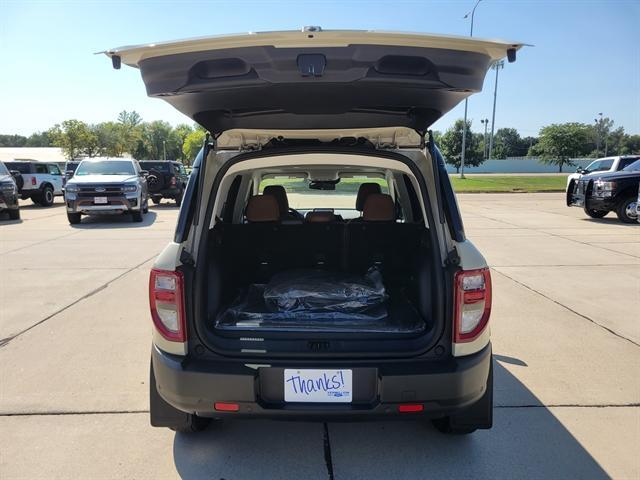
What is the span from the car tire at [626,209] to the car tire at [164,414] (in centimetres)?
1377

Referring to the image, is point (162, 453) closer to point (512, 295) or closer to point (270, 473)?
point (270, 473)

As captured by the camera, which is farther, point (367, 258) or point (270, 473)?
point (367, 258)

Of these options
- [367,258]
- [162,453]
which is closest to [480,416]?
[367,258]

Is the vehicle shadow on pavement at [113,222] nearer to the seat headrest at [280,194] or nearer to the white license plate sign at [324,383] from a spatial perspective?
the seat headrest at [280,194]

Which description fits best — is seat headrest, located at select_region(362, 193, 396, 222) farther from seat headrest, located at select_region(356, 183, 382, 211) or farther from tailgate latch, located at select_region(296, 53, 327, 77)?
tailgate latch, located at select_region(296, 53, 327, 77)

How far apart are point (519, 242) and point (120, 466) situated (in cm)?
905

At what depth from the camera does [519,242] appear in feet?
32.2

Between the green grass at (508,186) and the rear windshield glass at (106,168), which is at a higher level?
the rear windshield glass at (106,168)

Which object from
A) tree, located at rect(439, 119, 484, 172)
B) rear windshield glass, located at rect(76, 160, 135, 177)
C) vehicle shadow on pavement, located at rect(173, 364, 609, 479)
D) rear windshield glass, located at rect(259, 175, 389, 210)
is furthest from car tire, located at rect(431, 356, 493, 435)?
tree, located at rect(439, 119, 484, 172)

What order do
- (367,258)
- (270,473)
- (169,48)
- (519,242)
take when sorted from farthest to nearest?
(519,242), (367,258), (270,473), (169,48)

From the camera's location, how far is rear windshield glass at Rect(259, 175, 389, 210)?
15.6 feet

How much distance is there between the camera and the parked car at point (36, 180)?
1809cm

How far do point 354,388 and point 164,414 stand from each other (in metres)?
1.14

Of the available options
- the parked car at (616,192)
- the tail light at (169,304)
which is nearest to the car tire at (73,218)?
the tail light at (169,304)
